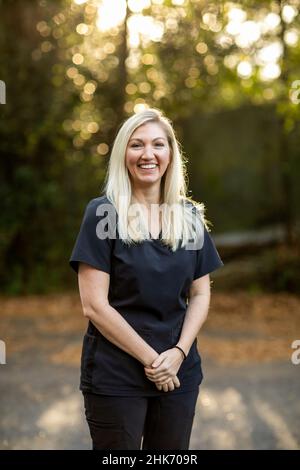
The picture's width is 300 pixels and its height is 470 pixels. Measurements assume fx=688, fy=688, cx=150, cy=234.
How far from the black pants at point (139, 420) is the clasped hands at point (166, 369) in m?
→ 0.06

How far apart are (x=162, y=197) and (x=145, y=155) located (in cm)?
24

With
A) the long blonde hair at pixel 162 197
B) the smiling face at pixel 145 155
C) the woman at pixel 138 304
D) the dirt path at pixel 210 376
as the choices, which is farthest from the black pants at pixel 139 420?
the dirt path at pixel 210 376

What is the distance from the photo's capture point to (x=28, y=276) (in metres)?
12.6

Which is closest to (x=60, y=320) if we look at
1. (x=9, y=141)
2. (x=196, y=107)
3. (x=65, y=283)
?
(x=65, y=283)

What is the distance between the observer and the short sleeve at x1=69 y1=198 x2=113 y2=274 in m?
2.76

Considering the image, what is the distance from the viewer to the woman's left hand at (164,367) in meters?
2.76

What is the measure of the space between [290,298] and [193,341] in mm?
8839

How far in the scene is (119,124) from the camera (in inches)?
481

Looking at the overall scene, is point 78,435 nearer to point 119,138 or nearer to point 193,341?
point 193,341

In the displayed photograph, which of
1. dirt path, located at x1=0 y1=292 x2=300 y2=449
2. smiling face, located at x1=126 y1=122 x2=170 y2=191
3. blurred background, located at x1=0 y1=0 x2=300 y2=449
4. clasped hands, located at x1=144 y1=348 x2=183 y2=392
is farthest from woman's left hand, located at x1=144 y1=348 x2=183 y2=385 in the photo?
blurred background, located at x1=0 y1=0 x2=300 y2=449

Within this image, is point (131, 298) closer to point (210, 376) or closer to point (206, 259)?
point (206, 259)

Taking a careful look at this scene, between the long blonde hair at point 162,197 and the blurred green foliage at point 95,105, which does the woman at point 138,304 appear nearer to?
the long blonde hair at point 162,197

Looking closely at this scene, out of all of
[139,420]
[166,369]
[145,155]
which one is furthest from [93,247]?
[139,420]

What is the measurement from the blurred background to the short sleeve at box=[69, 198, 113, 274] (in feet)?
21.6
